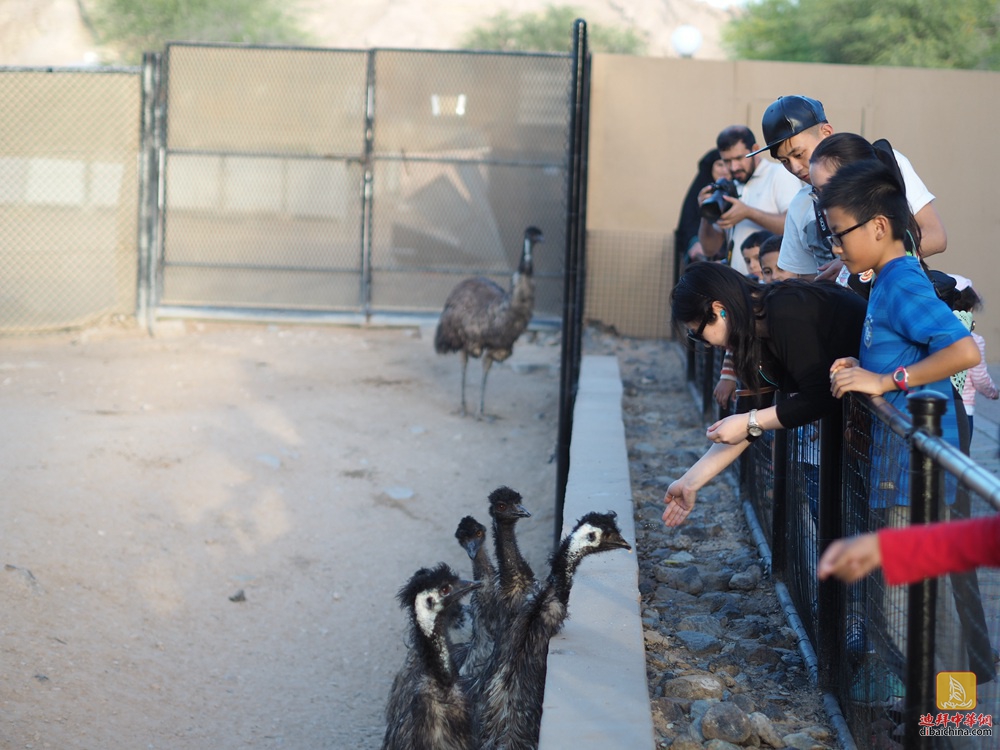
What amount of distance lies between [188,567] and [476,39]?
104ft

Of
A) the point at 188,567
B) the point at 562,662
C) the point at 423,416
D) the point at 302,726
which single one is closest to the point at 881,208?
the point at 562,662

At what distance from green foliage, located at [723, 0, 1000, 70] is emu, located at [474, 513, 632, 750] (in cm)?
1799

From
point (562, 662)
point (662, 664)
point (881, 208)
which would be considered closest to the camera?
point (881, 208)

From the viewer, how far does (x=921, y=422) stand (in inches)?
96.3

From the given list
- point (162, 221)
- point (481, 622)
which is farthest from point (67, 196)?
point (481, 622)

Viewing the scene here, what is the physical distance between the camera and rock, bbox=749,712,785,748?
3.39 meters

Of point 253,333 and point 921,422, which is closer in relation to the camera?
point 921,422

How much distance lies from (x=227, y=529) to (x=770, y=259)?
3.65 metres

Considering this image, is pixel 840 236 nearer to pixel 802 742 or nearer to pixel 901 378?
pixel 901 378

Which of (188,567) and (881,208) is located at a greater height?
(881,208)

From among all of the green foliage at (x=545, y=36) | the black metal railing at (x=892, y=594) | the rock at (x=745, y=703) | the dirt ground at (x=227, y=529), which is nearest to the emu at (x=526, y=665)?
the rock at (x=745, y=703)

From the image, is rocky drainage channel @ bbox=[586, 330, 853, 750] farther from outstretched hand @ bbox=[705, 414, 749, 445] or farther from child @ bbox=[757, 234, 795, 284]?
child @ bbox=[757, 234, 795, 284]

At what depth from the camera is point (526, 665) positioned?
4039mm

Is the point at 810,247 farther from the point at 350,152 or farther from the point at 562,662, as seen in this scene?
the point at 350,152
